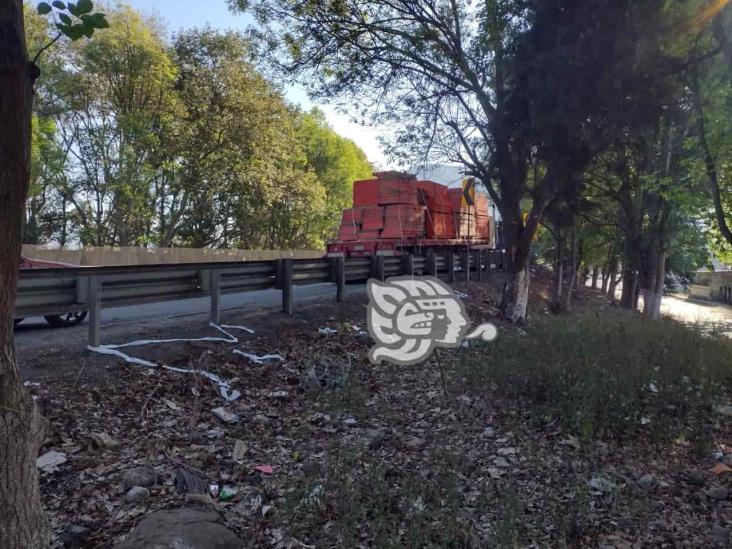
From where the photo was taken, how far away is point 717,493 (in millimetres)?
3572

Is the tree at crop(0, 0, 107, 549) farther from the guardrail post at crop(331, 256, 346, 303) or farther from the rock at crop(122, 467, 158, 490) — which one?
the guardrail post at crop(331, 256, 346, 303)

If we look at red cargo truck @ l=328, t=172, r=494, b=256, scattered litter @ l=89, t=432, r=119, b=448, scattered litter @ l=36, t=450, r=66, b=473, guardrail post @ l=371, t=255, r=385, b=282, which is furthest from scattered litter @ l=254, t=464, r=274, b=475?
red cargo truck @ l=328, t=172, r=494, b=256

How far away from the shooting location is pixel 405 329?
7.42 meters

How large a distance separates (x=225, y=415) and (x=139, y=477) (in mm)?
1230

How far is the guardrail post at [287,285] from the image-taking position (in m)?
7.73

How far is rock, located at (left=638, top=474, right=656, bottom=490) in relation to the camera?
3.67 meters

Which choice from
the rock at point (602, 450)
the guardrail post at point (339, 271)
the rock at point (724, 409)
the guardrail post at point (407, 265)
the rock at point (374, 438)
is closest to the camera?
the rock at point (602, 450)

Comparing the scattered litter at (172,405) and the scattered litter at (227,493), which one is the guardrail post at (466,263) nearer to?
the scattered litter at (172,405)

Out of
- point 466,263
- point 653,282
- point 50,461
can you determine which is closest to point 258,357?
point 50,461

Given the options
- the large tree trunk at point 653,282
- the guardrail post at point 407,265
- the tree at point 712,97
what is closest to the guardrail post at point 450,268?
the guardrail post at point 407,265

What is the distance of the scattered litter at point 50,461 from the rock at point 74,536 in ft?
2.17

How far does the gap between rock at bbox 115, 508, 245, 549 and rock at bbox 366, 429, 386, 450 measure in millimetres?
1626

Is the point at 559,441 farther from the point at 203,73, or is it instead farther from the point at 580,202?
the point at 203,73

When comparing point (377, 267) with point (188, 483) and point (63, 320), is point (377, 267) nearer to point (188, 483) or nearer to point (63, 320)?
point (63, 320)
